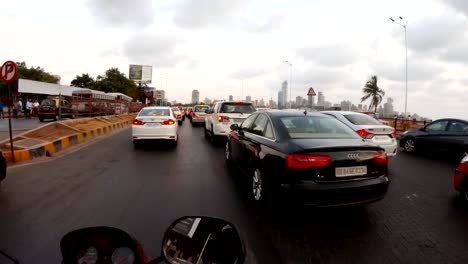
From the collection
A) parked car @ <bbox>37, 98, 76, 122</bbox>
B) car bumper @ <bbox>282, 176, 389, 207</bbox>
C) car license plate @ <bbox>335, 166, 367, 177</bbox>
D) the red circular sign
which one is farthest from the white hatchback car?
parked car @ <bbox>37, 98, 76, 122</bbox>

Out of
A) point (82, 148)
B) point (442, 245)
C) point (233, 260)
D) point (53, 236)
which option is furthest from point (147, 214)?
point (82, 148)

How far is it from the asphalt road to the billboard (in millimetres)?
79713

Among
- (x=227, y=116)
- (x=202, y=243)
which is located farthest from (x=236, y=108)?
(x=202, y=243)

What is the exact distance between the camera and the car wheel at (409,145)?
10211 millimetres

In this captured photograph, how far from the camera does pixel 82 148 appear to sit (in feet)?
33.0

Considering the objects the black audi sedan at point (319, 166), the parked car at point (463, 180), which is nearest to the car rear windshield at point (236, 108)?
the black audi sedan at point (319, 166)

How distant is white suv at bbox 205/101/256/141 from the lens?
1088cm

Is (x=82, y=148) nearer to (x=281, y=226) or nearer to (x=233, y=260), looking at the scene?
(x=281, y=226)

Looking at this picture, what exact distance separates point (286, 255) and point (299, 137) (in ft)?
5.56

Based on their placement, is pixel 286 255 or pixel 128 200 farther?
pixel 128 200

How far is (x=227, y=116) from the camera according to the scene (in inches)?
429

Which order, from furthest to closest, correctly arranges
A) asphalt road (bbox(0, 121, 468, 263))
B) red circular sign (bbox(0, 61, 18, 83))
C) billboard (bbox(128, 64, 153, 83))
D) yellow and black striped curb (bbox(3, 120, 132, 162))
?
billboard (bbox(128, 64, 153, 83)) < yellow and black striped curb (bbox(3, 120, 132, 162)) < red circular sign (bbox(0, 61, 18, 83)) < asphalt road (bbox(0, 121, 468, 263))

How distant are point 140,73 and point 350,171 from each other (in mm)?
85256

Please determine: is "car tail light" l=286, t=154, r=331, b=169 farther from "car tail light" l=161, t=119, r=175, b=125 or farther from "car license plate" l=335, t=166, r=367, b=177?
"car tail light" l=161, t=119, r=175, b=125
